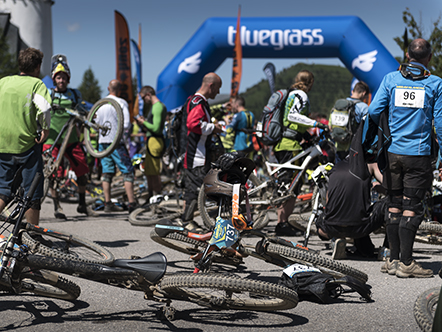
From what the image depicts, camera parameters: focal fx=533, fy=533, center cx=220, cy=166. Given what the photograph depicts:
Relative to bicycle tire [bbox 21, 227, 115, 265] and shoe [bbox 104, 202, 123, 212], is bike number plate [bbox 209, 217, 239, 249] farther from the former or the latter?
shoe [bbox 104, 202, 123, 212]

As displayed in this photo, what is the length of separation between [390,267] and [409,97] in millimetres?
1532

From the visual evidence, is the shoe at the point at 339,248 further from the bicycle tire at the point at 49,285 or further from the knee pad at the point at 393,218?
the bicycle tire at the point at 49,285

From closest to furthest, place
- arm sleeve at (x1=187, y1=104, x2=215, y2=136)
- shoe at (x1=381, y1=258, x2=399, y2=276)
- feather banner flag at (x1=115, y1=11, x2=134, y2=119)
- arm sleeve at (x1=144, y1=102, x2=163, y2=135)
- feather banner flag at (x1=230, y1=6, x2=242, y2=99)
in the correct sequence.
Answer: shoe at (x1=381, y1=258, x2=399, y2=276), arm sleeve at (x1=187, y1=104, x2=215, y2=136), arm sleeve at (x1=144, y1=102, x2=163, y2=135), feather banner flag at (x1=230, y1=6, x2=242, y2=99), feather banner flag at (x1=115, y1=11, x2=134, y2=119)

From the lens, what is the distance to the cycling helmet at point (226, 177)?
415cm

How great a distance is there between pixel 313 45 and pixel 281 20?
1217 millimetres

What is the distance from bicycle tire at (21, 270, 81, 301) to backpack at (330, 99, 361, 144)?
4.96 meters

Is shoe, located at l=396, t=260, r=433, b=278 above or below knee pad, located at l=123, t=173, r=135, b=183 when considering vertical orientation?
below

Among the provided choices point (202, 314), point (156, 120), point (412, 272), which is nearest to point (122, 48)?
point (156, 120)

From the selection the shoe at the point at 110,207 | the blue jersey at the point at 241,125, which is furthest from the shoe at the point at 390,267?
the blue jersey at the point at 241,125

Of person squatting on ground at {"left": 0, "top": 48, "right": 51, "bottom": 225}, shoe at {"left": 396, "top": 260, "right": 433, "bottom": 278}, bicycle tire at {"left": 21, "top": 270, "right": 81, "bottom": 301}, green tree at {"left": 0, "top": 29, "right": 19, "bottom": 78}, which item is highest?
green tree at {"left": 0, "top": 29, "right": 19, "bottom": 78}

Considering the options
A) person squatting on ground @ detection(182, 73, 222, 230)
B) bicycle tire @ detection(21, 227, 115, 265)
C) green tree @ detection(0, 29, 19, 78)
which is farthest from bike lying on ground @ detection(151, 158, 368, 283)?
green tree @ detection(0, 29, 19, 78)

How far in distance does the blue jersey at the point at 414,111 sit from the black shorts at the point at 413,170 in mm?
47

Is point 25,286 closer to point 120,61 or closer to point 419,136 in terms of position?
point 419,136

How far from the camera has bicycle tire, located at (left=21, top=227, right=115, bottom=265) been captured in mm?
3934
